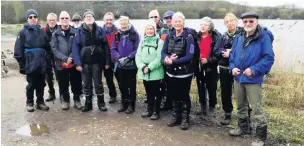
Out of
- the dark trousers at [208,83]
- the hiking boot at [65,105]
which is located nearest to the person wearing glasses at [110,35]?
the hiking boot at [65,105]

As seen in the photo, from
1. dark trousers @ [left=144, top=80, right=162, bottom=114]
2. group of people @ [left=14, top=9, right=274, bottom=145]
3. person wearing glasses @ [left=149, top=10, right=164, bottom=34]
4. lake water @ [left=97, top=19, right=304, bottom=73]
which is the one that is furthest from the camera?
lake water @ [left=97, top=19, right=304, bottom=73]

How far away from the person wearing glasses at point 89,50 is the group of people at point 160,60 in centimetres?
2

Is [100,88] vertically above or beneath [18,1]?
beneath

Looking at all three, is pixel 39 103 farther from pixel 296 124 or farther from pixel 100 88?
pixel 296 124

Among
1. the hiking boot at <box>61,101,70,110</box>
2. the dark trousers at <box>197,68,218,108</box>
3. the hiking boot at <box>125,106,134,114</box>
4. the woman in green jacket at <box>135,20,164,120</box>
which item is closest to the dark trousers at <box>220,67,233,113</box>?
the dark trousers at <box>197,68,218,108</box>

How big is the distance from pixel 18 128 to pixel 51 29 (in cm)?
234

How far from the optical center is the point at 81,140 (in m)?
5.11

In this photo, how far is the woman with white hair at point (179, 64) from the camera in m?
5.40

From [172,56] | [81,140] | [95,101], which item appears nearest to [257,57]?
[172,56]

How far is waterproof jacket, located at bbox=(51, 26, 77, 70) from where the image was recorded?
20.9ft

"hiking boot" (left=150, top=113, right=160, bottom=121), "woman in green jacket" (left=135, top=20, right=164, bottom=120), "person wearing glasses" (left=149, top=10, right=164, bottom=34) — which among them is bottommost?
"hiking boot" (left=150, top=113, right=160, bottom=121)

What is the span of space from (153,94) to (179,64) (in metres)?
0.98

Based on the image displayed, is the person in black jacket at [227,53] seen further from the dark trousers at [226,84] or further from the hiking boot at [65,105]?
the hiking boot at [65,105]

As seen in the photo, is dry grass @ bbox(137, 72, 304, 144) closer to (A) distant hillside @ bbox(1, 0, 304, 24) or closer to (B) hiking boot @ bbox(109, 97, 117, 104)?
(B) hiking boot @ bbox(109, 97, 117, 104)
